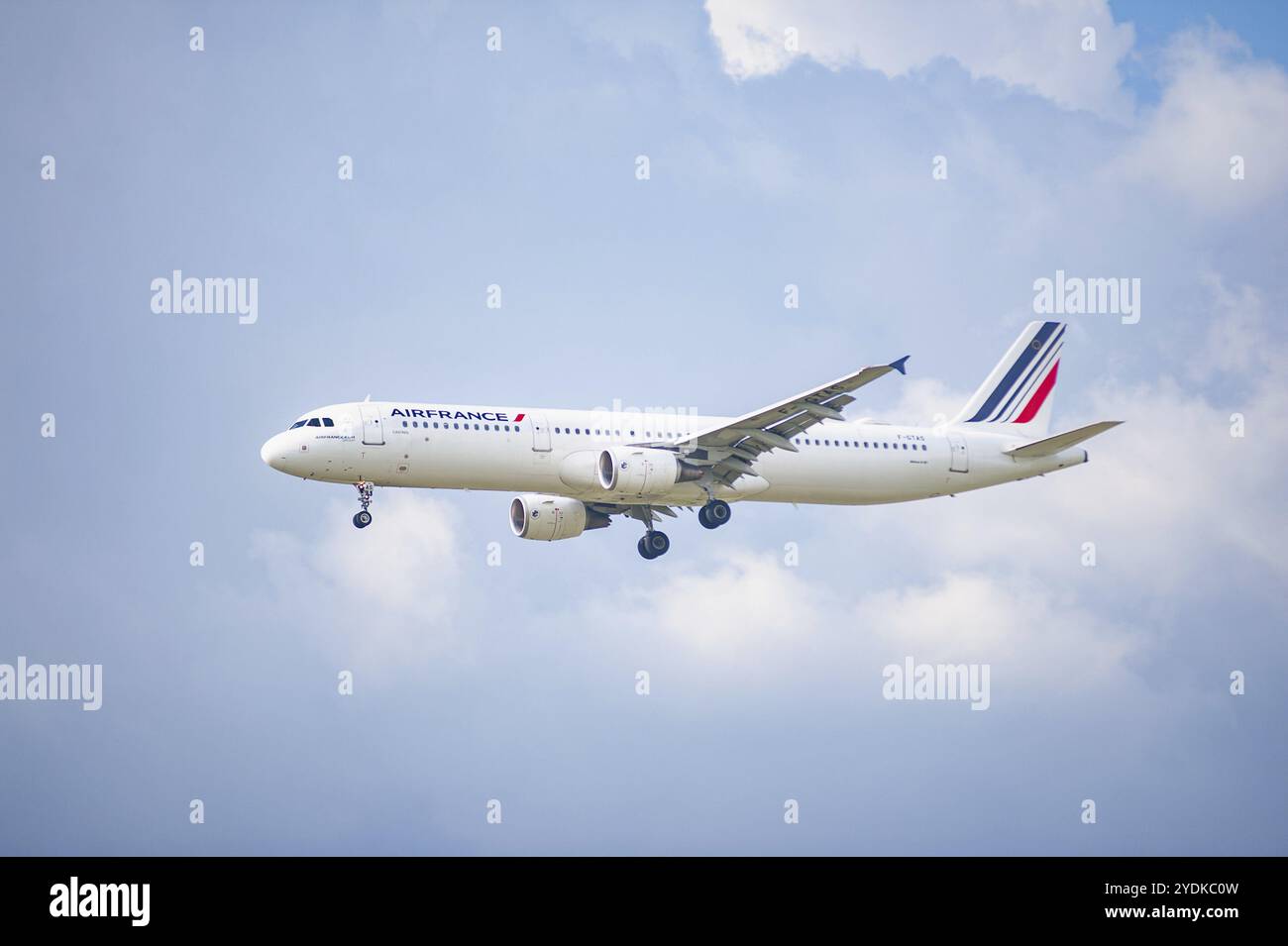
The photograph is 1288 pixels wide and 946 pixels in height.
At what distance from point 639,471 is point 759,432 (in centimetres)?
426

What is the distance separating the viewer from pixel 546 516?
6581 cm

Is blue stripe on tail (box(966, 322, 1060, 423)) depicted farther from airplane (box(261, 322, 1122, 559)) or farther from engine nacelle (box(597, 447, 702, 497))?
engine nacelle (box(597, 447, 702, 497))

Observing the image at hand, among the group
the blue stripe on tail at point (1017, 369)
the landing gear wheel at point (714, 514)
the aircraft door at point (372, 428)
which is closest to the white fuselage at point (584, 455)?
the aircraft door at point (372, 428)

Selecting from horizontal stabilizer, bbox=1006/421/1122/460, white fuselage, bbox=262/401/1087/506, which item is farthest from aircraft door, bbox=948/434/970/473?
horizontal stabilizer, bbox=1006/421/1122/460

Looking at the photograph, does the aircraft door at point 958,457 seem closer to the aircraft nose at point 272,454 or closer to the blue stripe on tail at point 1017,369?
the blue stripe on tail at point 1017,369

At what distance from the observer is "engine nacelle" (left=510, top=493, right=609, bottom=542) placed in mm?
65750

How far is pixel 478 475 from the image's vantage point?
60.0 m

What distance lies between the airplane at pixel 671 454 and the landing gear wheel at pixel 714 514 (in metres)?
0.05

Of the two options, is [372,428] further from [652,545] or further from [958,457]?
[958,457]

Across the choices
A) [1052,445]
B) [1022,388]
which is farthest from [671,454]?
[1022,388]
